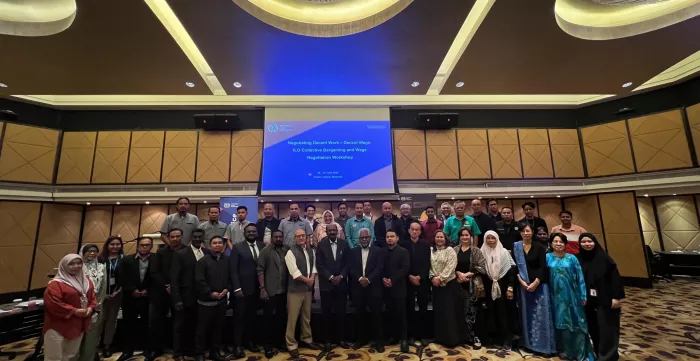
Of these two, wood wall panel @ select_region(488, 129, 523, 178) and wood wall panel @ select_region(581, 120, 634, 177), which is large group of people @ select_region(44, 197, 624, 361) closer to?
wood wall panel @ select_region(488, 129, 523, 178)

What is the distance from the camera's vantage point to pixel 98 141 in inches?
308

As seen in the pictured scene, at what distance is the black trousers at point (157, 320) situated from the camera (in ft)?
11.6

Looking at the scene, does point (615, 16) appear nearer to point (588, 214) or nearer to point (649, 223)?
point (588, 214)

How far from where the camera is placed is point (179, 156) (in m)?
7.86

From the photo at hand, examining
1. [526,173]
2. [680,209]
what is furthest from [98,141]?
[680,209]

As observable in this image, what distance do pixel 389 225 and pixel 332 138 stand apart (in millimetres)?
3604

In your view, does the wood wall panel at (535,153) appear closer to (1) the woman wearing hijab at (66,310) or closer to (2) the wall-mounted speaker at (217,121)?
(2) the wall-mounted speaker at (217,121)

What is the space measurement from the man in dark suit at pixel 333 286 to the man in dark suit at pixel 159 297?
1.87 meters

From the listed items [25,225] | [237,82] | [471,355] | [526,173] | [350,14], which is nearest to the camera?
[471,355]

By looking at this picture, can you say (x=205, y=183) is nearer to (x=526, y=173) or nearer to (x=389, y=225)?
(x=389, y=225)

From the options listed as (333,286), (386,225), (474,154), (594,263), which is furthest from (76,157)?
(594,263)

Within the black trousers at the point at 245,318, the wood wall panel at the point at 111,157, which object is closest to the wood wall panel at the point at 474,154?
the black trousers at the point at 245,318

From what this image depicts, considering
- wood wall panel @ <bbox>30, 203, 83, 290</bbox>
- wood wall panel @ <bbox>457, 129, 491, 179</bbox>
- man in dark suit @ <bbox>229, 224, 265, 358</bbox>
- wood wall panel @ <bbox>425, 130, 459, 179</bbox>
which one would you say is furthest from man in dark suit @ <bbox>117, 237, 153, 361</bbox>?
wood wall panel @ <bbox>457, 129, 491, 179</bbox>

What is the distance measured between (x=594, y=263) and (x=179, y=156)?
891 centimetres
